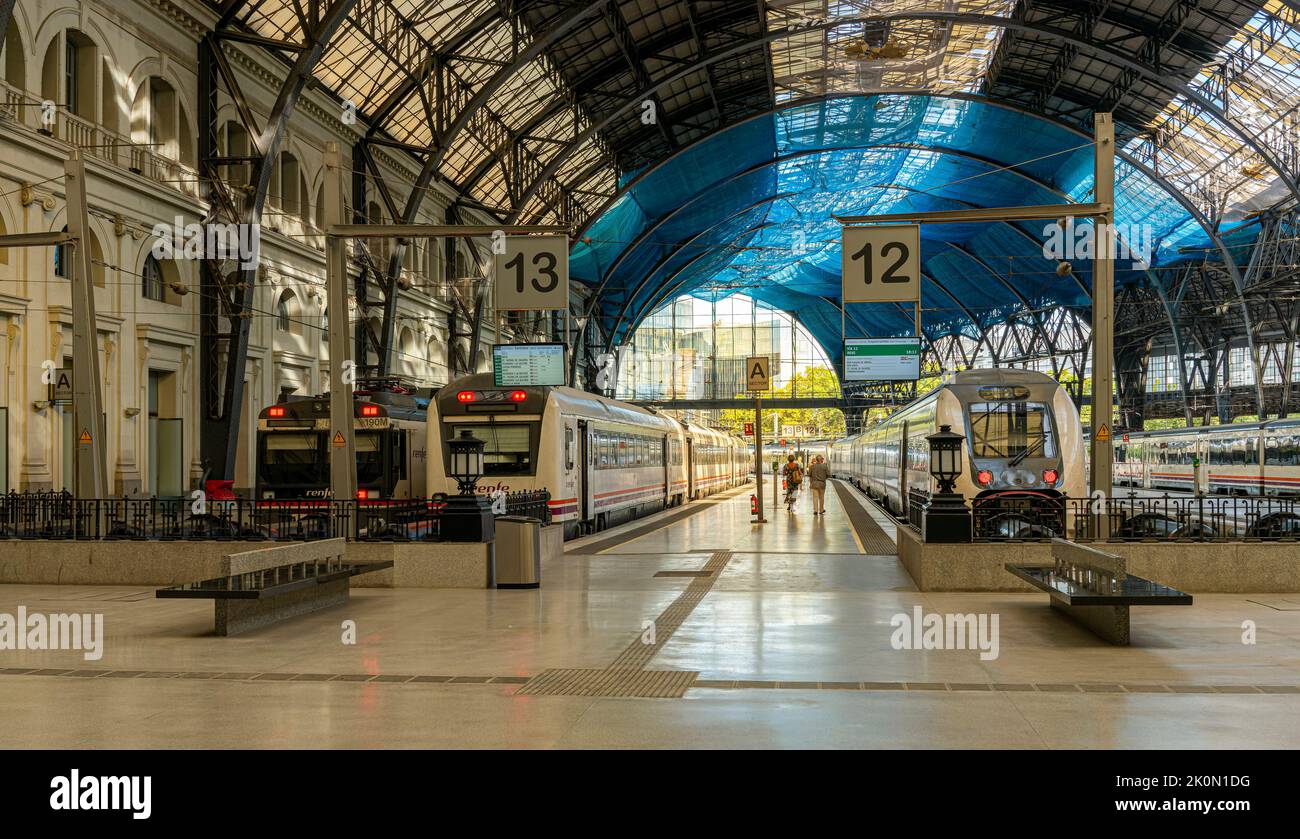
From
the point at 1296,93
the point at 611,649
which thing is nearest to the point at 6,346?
the point at 611,649

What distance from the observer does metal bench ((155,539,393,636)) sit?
10383 mm

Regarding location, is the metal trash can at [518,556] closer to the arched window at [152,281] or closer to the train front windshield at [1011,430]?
the train front windshield at [1011,430]

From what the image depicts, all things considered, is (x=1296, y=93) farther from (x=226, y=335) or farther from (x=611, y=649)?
(x=611, y=649)

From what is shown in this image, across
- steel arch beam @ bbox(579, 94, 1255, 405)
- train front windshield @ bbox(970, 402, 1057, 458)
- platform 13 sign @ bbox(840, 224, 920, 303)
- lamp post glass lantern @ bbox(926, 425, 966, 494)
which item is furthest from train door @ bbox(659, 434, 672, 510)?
lamp post glass lantern @ bbox(926, 425, 966, 494)

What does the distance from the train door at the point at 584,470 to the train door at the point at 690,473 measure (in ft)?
59.1

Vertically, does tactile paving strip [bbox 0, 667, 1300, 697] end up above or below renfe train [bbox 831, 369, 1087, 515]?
below

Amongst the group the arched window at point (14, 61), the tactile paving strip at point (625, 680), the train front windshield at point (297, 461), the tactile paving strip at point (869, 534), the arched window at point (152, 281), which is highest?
the arched window at point (14, 61)

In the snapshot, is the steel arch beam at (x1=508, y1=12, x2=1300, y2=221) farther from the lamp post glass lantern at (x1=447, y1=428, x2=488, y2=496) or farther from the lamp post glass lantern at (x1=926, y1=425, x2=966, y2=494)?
the lamp post glass lantern at (x1=926, y1=425, x2=966, y2=494)

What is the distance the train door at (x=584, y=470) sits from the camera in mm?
23047

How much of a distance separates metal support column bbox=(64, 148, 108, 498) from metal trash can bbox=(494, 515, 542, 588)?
641 cm

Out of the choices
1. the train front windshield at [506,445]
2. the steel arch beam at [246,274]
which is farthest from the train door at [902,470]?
the steel arch beam at [246,274]

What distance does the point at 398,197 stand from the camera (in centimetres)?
4169

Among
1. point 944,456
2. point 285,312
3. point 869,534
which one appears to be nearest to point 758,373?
point 869,534

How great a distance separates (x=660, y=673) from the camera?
863 cm
